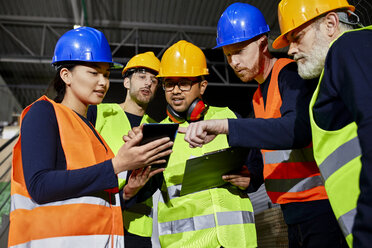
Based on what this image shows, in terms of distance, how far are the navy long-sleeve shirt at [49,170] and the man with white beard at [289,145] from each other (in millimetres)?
499

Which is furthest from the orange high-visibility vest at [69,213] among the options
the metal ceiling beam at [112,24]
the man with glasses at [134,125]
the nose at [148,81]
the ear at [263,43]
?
the metal ceiling beam at [112,24]

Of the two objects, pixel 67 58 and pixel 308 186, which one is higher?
pixel 67 58

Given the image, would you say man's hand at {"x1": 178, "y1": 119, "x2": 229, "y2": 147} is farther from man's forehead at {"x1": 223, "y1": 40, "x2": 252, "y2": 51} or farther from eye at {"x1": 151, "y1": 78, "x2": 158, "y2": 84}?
eye at {"x1": 151, "y1": 78, "x2": 158, "y2": 84}

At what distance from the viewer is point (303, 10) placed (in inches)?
65.7

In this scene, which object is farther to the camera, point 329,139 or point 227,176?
point 227,176

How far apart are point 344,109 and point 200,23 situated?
843 centimetres

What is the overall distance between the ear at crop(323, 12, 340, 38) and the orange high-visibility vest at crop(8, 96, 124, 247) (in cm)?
133

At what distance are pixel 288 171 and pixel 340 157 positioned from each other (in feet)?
2.59

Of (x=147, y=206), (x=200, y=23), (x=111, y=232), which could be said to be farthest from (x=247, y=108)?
(x=111, y=232)

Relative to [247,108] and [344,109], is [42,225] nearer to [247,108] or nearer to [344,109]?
[344,109]

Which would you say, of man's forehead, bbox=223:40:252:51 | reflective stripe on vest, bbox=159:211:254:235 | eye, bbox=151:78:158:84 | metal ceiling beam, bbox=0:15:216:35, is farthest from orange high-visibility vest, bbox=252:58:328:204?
metal ceiling beam, bbox=0:15:216:35

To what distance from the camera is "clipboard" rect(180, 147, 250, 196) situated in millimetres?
1920

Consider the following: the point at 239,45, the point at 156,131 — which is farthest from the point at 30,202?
the point at 239,45

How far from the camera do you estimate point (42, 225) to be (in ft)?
4.72
